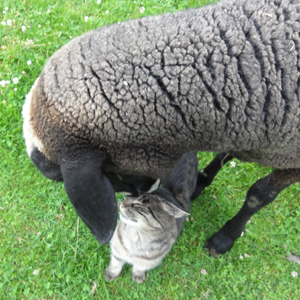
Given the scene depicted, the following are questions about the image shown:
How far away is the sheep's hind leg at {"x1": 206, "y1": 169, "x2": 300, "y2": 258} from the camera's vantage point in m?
2.16

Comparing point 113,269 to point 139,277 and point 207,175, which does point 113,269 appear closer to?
point 139,277

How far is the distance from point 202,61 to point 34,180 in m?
2.49

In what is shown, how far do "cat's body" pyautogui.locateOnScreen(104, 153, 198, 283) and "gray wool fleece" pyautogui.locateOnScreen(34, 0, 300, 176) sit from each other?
1.07 m

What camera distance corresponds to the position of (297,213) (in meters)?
3.24

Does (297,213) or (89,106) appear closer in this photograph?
(89,106)

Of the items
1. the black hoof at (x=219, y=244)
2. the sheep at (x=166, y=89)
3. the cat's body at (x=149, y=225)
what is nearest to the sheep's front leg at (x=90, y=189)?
the sheep at (x=166, y=89)

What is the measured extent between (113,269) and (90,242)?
37 centimetres

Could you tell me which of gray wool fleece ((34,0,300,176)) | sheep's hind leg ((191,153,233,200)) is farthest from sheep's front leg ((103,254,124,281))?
gray wool fleece ((34,0,300,176))

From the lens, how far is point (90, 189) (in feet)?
4.45

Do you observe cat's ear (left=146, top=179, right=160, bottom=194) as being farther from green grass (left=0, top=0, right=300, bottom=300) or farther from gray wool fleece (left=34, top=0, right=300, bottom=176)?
green grass (left=0, top=0, right=300, bottom=300)

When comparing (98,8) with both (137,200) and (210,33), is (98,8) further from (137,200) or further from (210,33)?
(210,33)

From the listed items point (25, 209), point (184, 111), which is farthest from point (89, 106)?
point (25, 209)

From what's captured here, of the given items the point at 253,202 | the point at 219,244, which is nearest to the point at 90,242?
the point at 219,244

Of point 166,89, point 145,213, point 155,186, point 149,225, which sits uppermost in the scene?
point 166,89
